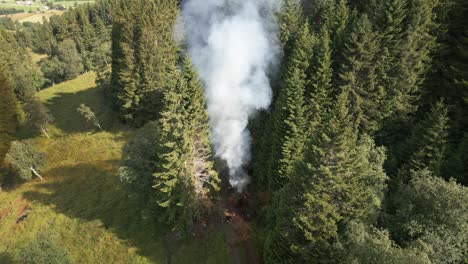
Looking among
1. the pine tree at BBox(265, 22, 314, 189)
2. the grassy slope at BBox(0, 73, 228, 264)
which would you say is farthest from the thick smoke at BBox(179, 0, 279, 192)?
the grassy slope at BBox(0, 73, 228, 264)

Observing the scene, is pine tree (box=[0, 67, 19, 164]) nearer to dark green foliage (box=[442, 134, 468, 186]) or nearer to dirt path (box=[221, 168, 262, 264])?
dirt path (box=[221, 168, 262, 264])

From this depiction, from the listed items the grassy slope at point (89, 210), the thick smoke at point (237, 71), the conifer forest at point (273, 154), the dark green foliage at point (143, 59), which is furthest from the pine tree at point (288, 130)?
the dark green foliage at point (143, 59)

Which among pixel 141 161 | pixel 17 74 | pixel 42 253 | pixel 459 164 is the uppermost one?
pixel 17 74

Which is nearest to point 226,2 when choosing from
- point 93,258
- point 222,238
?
point 222,238

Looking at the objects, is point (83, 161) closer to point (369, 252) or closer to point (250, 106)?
point (250, 106)

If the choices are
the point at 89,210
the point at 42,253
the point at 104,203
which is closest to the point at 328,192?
the point at 42,253

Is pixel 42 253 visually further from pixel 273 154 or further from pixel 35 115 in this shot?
pixel 35 115

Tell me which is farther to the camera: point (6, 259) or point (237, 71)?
point (6, 259)
